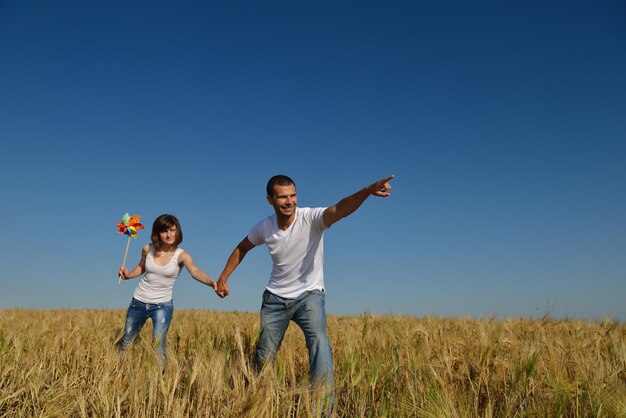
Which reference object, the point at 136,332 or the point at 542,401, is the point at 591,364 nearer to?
the point at 542,401

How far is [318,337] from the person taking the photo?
3.47 m

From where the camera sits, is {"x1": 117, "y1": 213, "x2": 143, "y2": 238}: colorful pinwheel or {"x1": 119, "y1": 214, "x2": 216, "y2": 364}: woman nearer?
{"x1": 119, "y1": 214, "x2": 216, "y2": 364}: woman

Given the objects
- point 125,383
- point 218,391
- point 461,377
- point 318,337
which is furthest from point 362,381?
point 125,383

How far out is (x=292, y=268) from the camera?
3.82m

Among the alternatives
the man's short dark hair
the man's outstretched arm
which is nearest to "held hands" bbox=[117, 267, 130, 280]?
the man's short dark hair

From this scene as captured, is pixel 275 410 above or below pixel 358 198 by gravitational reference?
below

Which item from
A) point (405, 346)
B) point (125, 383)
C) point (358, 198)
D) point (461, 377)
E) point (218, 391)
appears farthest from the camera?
point (405, 346)

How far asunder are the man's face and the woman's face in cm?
190

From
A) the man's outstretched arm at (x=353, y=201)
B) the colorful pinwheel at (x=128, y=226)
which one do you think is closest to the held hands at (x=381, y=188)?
the man's outstretched arm at (x=353, y=201)

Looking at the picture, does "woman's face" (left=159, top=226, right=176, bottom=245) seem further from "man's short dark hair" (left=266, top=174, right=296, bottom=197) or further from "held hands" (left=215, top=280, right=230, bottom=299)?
"man's short dark hair" (left=266, top=174, right=296, bottom=197)

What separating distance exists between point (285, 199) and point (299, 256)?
48 cm

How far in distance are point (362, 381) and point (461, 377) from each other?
2.15 feet

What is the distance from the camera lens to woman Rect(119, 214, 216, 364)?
505cm

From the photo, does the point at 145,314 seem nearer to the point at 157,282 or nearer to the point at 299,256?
the point at 157,282
